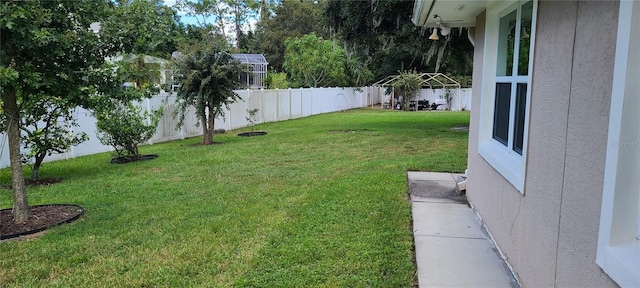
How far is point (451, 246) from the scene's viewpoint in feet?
13.0

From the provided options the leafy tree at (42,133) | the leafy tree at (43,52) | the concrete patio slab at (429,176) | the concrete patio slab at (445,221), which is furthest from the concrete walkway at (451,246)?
the leafy tree at (42,133)

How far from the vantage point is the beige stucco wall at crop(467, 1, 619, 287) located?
1.99 meters

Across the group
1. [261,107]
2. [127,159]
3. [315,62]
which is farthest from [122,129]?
[315,62]

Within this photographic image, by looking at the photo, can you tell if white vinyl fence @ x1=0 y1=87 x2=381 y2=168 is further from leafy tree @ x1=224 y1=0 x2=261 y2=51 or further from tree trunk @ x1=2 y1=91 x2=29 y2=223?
leafy tree @ x1=224 y1=0 x2=261 y2=51

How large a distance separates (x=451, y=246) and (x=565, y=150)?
6.02 feet

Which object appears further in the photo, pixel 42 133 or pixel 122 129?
pixel 122 129

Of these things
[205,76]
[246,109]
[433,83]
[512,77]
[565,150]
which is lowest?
[246,109]

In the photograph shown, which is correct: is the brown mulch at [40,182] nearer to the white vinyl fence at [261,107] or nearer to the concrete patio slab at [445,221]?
the white vinyl fence at [261,107]

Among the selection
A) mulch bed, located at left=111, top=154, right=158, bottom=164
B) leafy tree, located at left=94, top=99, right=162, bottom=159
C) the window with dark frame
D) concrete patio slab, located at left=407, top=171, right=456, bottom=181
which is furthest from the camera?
mulch bed, located at left=111, top=154, right=158, bottom=164

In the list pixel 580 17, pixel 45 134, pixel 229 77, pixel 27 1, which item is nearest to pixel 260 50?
pixel 229 77

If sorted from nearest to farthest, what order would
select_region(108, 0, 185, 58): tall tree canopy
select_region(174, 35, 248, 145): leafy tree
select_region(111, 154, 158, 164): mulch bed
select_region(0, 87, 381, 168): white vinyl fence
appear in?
select_region(108, 0, 185, 58): tall tree canopy, select_region(111, 154, 158, 164): mulch bed, select_region(0, 87, 381, 168): white vinyl fence, select_region(174, 35, 248, 145): leafy tree

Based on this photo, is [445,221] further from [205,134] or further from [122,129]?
[205,134]

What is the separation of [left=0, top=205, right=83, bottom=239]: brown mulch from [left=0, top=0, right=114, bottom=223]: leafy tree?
0.12 meters

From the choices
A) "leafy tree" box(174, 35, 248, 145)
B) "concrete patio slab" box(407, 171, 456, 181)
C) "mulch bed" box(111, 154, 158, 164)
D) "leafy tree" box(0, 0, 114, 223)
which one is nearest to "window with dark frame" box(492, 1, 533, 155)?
"concrete patio slab" box(407, 171, 456, 181)
